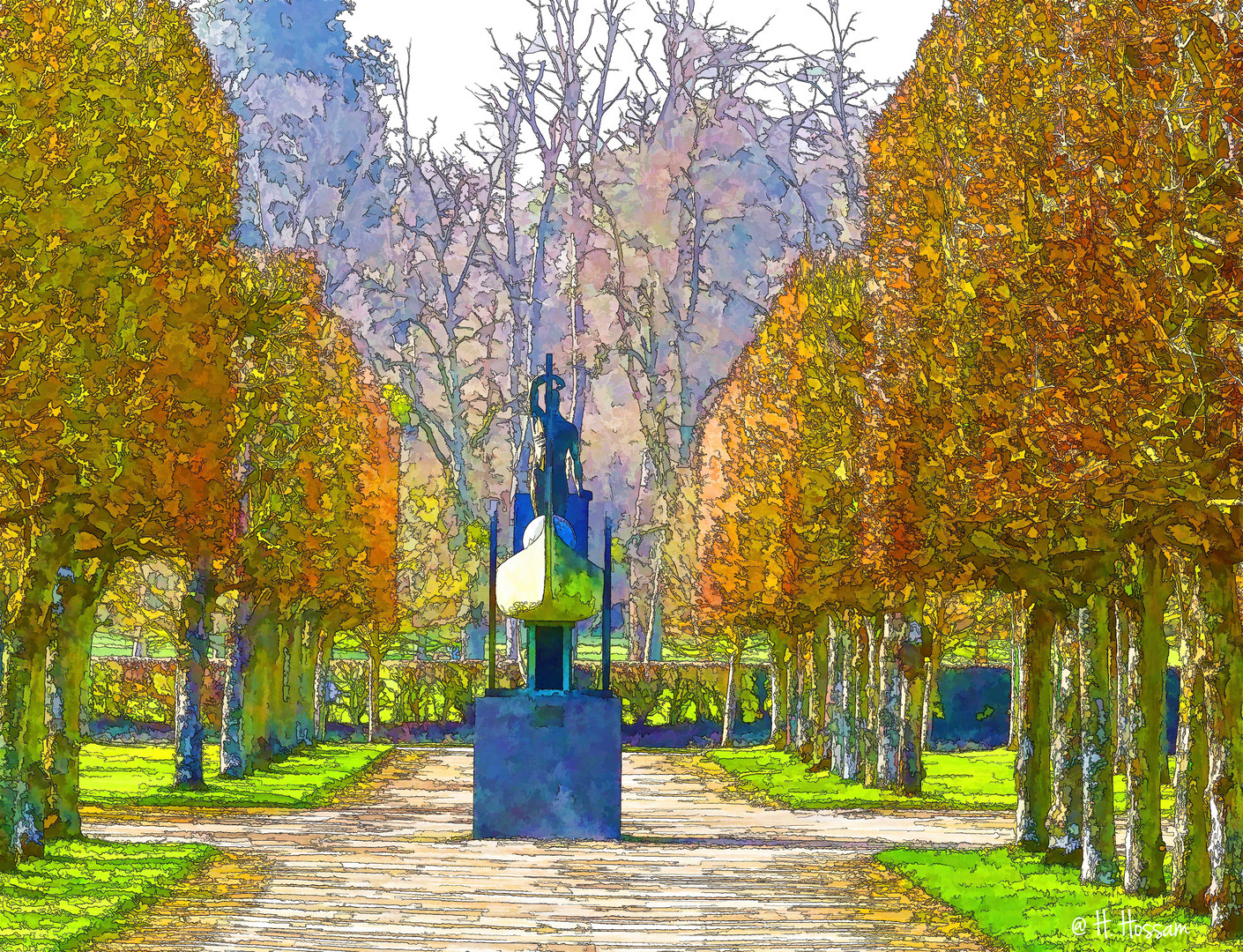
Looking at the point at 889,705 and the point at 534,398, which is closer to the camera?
the point at 534,398

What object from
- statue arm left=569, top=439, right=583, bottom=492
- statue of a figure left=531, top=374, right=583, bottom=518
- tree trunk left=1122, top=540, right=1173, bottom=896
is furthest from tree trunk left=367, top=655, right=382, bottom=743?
tree trunk left=1122, top=540, right=1173, bottom=896

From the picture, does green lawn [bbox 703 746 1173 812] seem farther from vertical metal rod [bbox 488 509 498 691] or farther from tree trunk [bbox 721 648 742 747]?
vertical metal rod [bbox 488 509 498 691]

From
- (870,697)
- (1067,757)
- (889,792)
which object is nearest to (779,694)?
(870,697)

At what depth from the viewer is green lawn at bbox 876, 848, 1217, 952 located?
13344 millimetres

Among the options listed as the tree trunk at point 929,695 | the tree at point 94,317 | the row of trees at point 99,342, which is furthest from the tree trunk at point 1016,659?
the tree at point 94,317

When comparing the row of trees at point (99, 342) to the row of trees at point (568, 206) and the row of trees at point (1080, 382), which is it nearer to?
the row of trees at point (1080, 382)

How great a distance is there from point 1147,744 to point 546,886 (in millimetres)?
5481

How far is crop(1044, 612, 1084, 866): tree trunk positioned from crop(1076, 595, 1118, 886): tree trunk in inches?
8.2

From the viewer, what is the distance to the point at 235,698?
1243 inches

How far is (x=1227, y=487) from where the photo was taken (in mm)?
→ 13531

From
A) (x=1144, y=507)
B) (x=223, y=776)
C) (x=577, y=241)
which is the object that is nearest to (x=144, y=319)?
(x=1144, y=507)

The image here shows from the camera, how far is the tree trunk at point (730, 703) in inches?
1879

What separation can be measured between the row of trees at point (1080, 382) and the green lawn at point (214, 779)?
10687 millimetres

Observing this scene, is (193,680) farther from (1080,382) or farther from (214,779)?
(1080,382)
